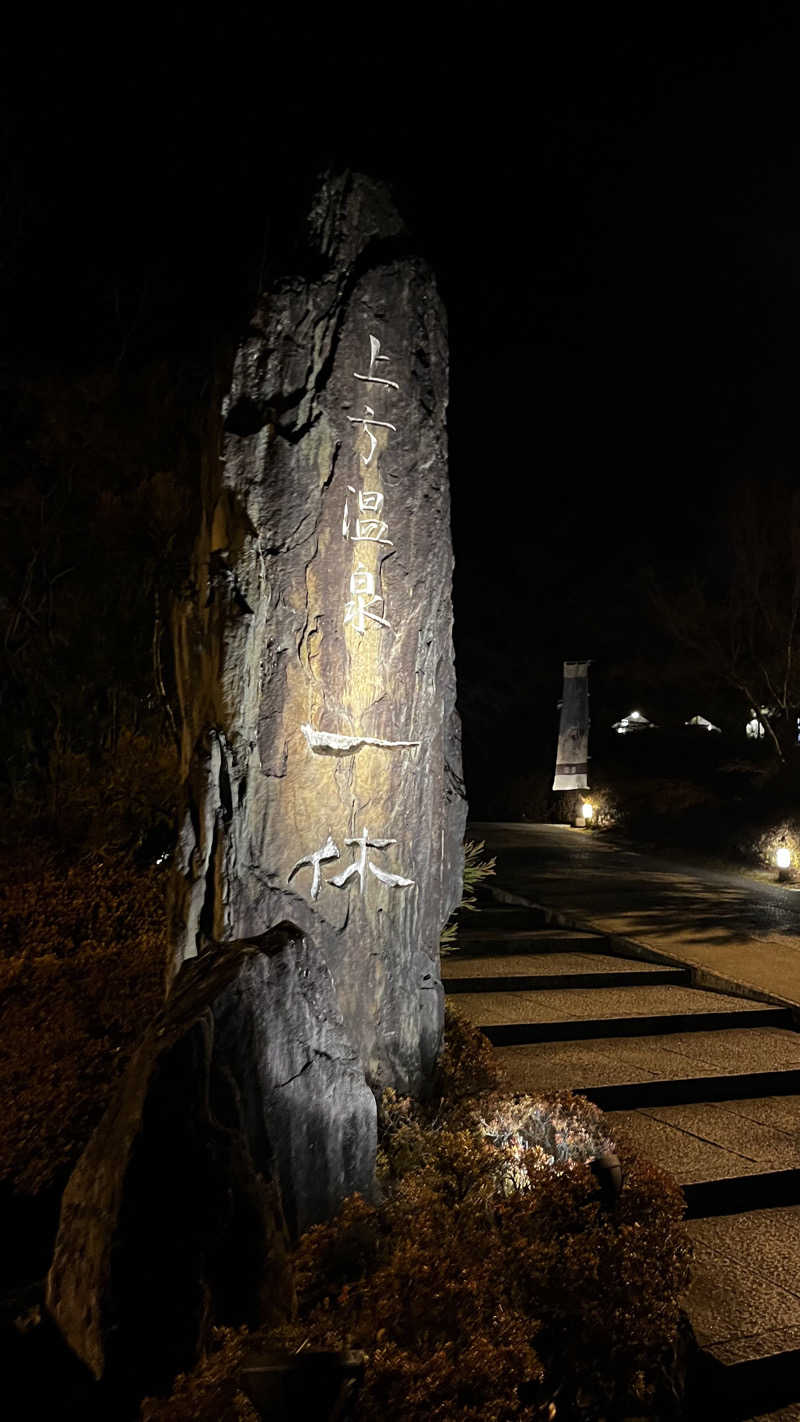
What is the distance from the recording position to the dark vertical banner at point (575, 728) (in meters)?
19.3

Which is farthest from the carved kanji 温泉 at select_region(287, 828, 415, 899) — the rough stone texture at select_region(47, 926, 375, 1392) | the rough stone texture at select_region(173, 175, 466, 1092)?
the rough stone texture at select_region(47, 926, 375, 1392)

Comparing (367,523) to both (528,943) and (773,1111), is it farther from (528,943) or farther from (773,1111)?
(528,943)

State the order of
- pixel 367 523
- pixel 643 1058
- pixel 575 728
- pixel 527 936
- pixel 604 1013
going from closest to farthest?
pixel 367 523 < pixel 643 1058 < pixel 604 1013 < pixel 527 936 < pixel 575 728

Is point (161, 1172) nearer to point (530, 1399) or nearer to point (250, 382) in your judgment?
point (530, 1399)

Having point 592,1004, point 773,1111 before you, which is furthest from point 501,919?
point 773,1111

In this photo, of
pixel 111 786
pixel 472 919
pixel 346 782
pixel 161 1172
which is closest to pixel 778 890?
pixel 472 919

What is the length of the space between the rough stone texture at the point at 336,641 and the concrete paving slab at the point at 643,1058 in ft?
3.37

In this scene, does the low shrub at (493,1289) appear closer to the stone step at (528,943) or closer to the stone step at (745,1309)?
the stone step at (745,1309)

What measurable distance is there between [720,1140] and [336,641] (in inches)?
125

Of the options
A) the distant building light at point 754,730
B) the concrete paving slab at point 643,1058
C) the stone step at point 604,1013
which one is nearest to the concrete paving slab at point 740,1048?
the concrete paving slab at point 643,1058

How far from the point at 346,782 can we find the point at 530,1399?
2.42 metres

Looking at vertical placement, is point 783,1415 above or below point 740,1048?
below

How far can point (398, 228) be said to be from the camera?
15.8 ft

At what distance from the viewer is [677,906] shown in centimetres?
997
